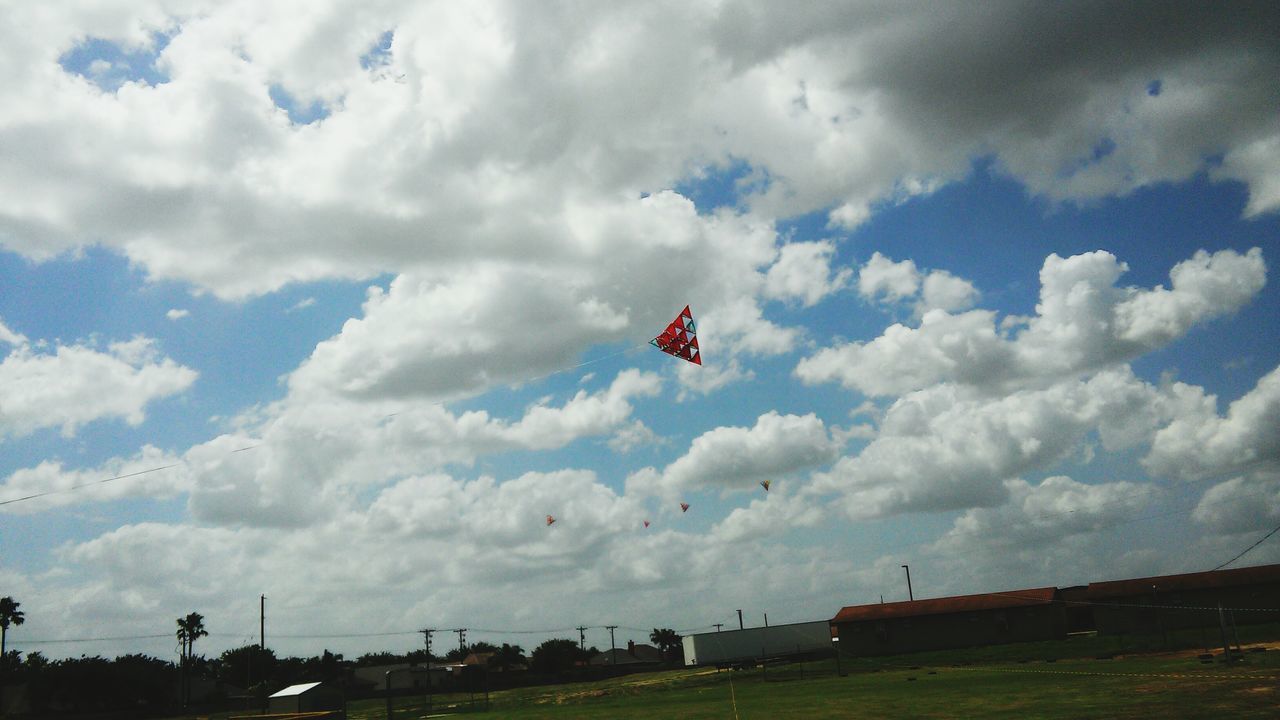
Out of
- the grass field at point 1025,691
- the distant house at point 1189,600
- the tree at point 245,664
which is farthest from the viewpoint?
the tree at point 245,664

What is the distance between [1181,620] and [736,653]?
122ft

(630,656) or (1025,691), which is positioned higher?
(1025,691)

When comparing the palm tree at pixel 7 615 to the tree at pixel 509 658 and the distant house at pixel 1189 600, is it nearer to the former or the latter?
the tree at pixel 509 658

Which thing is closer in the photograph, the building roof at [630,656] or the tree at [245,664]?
the tree at [245,664]

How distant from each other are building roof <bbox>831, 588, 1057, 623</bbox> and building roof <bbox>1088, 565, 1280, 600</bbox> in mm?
4838

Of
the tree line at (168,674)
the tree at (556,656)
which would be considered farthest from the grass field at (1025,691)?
the tree at (556,656)

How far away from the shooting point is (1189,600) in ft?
233

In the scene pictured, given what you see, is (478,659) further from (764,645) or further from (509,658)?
→ (764,645)

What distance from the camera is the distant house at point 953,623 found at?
76875 mm

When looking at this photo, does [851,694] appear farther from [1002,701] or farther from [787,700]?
[1002,701]

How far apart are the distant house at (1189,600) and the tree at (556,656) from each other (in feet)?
253

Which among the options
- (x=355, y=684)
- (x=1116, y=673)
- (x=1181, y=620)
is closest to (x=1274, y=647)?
(x=1116, y=673)

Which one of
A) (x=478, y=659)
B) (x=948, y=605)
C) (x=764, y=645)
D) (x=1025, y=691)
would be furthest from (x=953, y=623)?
(x=478, y=659)

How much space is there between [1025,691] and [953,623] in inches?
1971
